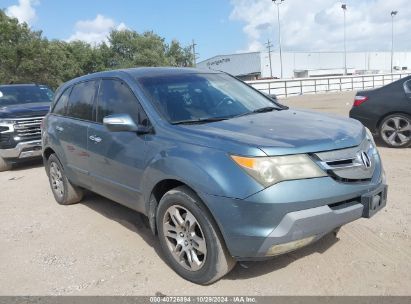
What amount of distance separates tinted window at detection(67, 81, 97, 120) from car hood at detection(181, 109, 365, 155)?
1.80 metres

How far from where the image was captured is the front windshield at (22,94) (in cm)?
1018

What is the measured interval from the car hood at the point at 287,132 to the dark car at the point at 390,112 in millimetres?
5000

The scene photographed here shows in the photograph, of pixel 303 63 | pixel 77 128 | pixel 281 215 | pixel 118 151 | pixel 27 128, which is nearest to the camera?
pixel 281 215

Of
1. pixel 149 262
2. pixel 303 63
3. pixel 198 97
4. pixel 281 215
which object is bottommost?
pixel 149 262

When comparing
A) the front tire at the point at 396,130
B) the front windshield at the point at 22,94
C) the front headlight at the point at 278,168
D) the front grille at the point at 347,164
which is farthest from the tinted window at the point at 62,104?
the front tire at the point at 396,130

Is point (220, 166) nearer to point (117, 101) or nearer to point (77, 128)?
point (117, 101)

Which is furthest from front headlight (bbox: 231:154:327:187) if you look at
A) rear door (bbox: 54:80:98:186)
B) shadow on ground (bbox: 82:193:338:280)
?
rear door (bbox: 54:80:98:186)

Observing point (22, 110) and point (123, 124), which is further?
point (22, 110)

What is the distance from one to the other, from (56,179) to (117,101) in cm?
219

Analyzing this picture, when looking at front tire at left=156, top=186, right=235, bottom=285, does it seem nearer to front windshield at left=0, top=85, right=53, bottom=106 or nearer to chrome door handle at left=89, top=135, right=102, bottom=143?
chrome door handle at left=89, top=135, right=102, bottom=143

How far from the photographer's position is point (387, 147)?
28.3 feet

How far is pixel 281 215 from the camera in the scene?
9.91 feet

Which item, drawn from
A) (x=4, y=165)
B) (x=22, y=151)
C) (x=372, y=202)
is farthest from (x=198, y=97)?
(x=4, y=165)

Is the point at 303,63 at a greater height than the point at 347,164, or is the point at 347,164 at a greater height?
the point at 303,63
